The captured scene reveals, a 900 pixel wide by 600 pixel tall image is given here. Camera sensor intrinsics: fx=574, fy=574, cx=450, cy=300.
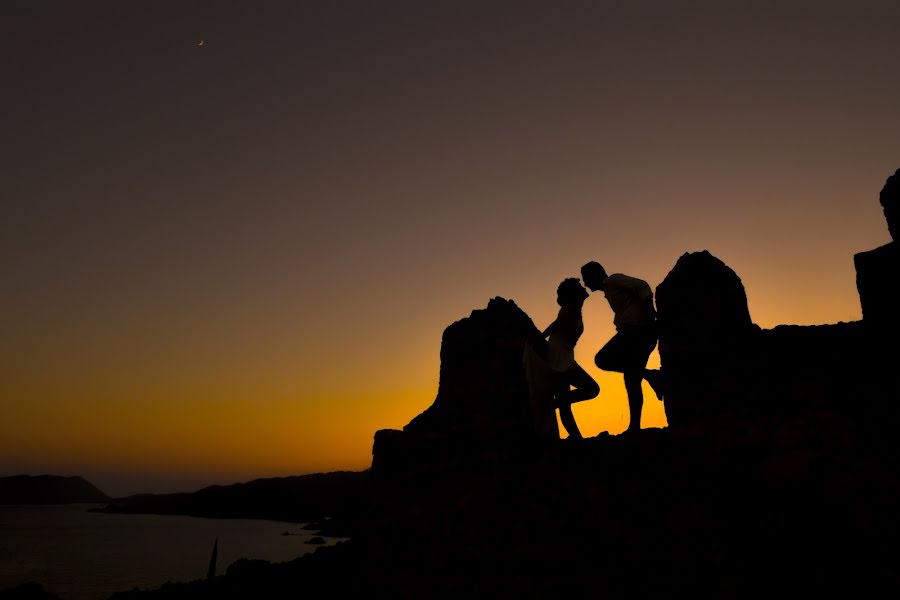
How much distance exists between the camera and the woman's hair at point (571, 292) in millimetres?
7125

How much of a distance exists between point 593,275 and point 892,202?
2978 mm

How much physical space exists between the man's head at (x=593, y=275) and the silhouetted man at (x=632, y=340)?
0.22 m

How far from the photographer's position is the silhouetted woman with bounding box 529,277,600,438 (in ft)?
23.1

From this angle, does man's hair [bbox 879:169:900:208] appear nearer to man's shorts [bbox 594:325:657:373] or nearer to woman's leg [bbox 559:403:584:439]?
man's shorts [bbox 594:325:657:373]

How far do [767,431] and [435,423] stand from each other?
551 centimetres

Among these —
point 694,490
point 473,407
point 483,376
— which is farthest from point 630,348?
point 483,376

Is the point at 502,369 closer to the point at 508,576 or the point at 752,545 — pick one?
the point at 508,576

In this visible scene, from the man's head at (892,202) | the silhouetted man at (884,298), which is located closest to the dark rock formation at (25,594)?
the silhouetted man at (884,298)

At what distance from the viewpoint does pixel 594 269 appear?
7055mm

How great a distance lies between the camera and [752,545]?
4.95m

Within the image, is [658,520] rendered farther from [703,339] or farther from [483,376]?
[483,376]

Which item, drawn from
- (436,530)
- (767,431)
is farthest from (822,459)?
(436,530)

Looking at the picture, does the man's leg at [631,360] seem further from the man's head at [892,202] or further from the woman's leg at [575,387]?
the man's head at [892,202]

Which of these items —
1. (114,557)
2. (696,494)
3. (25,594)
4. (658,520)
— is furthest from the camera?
(114,557)
